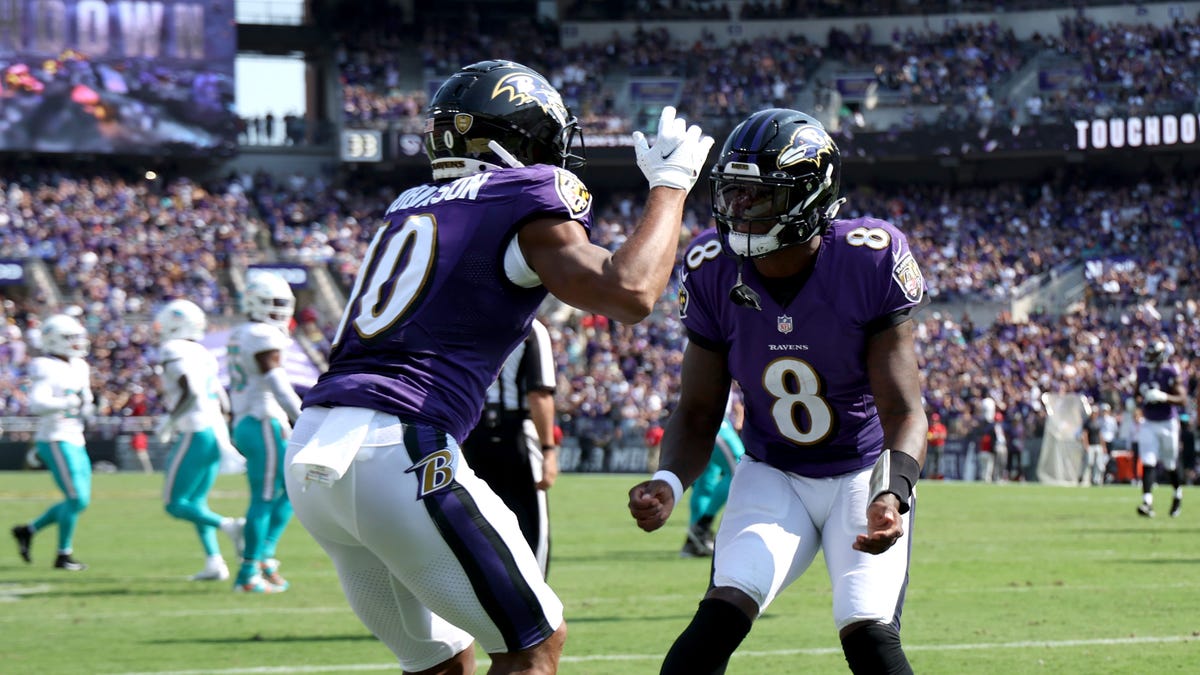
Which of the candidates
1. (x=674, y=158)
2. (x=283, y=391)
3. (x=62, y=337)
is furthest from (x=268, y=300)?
(x=674, y=158)

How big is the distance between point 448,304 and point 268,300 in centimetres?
725

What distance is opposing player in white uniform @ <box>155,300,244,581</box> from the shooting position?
11.8 m

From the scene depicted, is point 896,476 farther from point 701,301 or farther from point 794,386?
point 701,301

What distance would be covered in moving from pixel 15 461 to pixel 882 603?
3098cm

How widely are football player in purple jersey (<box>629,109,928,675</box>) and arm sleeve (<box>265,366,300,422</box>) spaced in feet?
20.0

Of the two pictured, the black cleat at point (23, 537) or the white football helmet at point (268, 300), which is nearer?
the white football helmet at point (268, 300)

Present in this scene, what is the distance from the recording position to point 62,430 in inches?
510

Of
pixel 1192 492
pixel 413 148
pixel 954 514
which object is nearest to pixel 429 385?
pixel 954 514

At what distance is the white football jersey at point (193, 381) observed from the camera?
11891 mm

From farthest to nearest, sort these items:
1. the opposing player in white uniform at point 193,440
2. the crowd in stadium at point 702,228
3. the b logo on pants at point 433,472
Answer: the crowd in stadium at point 702,228
the opposing player in white uniform at point 193,440
the b logo on pants at point 433,472

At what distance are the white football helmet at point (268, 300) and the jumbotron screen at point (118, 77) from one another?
111ft

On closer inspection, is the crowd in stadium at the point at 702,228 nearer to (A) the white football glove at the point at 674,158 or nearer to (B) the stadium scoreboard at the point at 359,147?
(B) the stadium scoreboard at the point at 359,147

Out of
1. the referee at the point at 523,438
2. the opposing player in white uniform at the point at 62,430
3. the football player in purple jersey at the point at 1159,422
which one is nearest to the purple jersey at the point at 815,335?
the referee at the point at 523,438

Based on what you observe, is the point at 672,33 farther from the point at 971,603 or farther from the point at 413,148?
the point at 971,603
